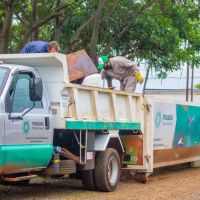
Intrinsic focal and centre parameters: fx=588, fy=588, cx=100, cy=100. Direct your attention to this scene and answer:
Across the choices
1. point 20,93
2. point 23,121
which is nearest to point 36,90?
point 20,93

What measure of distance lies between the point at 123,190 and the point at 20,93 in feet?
11.0

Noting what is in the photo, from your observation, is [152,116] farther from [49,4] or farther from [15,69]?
[49,4]

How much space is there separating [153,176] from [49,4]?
7642 mm

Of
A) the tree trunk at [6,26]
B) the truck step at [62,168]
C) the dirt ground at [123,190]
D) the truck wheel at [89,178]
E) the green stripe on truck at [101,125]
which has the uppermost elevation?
the tree trunk at [6,26]

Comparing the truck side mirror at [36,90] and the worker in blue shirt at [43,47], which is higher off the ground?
the worker in blue shirt at [43,47]

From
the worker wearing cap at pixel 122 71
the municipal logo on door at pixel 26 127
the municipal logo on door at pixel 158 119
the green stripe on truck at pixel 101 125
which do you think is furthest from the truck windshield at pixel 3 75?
the municipal logo on door at pixel 158 119

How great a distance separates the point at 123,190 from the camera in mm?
11250

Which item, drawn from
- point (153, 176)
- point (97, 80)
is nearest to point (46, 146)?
point (97, 80)

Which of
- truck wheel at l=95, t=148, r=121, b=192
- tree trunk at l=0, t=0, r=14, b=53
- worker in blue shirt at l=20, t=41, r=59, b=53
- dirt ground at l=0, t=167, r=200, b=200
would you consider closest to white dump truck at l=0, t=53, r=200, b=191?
truck wheel at l=95, t=148, r=121, b=192

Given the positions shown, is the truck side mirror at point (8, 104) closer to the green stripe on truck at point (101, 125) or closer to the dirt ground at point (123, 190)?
the green stripe on truck at point (101, 125)

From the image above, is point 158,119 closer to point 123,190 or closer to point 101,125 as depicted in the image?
point 123,190

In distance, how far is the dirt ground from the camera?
1027 centimetres

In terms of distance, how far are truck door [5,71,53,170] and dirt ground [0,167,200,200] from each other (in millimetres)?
1110

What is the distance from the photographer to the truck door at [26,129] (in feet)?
28.5
